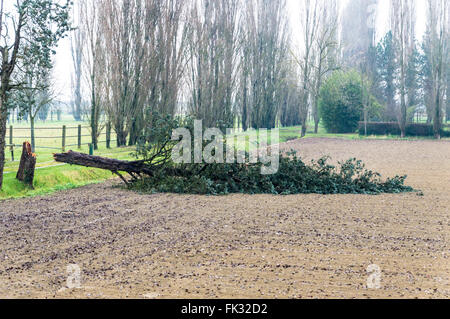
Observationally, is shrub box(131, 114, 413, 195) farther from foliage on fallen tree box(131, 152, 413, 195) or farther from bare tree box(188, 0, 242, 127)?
bare tree box(188, 0, 242, 127)

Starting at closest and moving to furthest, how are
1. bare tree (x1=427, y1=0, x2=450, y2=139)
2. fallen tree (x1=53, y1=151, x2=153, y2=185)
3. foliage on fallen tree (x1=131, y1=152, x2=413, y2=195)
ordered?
1. foliage on fallen tree (x1=131, y1=152, x2=413, y2=195)
2. fallen tree (x1=53, y1=151, x2=153, y2=185)
3. bare tree (x1=427, y1=0, x2=450, y2=139)

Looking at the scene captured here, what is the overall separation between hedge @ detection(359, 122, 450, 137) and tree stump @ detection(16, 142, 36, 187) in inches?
1188

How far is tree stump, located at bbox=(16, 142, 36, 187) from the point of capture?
11508 millimetres

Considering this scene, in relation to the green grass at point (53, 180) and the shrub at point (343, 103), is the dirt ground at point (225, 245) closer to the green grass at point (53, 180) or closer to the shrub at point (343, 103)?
the green grass at point (53, 180)

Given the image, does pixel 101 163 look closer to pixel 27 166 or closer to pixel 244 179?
pixel 27 166

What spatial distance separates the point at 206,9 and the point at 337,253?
21522 millimetres

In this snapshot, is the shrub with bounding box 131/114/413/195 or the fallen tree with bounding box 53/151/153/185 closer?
the shrub with bounding box 131/114/413/195

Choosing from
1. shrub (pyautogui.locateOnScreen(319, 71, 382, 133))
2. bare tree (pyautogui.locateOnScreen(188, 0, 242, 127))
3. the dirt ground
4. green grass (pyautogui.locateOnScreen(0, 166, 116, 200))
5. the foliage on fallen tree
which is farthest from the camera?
shrub (pyautogui.locateOnScreen(319, 71, 382, 133))

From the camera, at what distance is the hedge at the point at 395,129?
116 feet

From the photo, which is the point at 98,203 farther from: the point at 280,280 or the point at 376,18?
the point at 376,18

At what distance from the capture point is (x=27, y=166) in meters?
11.6

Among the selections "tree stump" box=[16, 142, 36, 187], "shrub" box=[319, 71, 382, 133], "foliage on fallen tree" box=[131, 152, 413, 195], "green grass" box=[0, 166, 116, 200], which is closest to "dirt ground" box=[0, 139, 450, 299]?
"foliage on fallen tree" box=[131, 152, 413, 195]

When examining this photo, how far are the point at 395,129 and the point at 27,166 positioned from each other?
1208 inches
